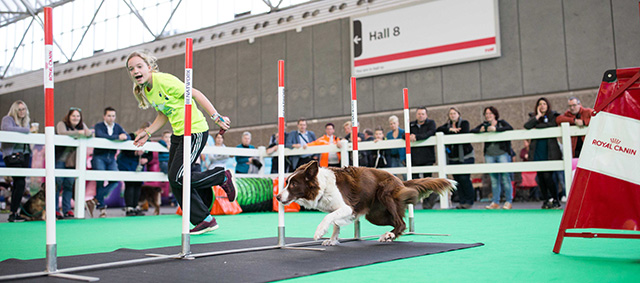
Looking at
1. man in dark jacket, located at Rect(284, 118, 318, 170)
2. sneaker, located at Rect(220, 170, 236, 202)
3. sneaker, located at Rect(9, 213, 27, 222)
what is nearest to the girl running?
sneaker, located at Rect(220, 170, 236, 202)

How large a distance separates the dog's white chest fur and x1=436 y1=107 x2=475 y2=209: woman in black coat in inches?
233

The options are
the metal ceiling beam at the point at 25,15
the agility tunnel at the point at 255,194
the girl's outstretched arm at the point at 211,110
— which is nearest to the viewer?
the girl's outstretched arm at the point at 211,110

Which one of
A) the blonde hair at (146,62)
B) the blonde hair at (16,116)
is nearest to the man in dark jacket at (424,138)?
the blonde hair at (146,62)

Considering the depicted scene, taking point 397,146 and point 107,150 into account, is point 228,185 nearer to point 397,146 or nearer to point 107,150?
point 107,150

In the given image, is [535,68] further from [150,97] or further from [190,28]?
[190,28]

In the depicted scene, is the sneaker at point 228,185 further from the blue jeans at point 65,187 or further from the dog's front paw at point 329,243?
the blue jeans at point 65,187

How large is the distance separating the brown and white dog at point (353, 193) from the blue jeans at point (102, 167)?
6.17 meters

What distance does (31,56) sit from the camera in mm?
26531

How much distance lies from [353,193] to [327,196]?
24 cm

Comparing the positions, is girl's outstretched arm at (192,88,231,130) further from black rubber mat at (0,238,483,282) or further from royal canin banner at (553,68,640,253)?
royal canin banner at (553,68,640,253)

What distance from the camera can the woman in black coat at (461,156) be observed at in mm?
9555

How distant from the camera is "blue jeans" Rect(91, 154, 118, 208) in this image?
9.12 metres

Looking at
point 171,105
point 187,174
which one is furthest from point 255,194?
point 187,174

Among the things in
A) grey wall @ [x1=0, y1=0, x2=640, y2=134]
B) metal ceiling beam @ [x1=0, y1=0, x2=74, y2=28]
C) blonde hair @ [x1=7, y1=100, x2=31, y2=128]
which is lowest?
blonde hair @ [x1=7, y1=100, x2=31, y2=128]
